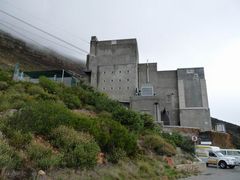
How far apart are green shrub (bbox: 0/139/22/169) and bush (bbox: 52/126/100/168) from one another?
149 centimetres

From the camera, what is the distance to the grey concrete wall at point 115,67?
36.8 metres

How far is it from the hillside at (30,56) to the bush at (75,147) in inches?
1819

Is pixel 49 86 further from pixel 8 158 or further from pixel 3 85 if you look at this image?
pixel 8 158

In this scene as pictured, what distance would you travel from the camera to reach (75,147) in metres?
6.84

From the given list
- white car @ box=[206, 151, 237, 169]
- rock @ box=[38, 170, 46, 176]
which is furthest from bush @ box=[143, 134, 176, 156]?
rock @ box=[38, 170, 46, 176]

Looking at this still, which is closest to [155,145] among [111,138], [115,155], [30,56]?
[111,138]

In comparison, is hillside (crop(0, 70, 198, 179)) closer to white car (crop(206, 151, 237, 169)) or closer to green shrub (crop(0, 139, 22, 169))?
green shrub (crop(0, 139, 22, 169))

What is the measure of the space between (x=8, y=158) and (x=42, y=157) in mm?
1035

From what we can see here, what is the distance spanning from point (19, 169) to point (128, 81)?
32.3 metres

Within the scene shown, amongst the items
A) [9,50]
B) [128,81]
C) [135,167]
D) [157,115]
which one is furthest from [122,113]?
[9,50]

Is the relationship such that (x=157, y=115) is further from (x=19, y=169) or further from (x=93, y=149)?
(x=19, y=169)

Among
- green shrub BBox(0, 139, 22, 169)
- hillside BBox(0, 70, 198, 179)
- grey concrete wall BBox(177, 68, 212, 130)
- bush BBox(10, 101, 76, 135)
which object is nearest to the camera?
green shrub BBox(0, 139, 22, 169)

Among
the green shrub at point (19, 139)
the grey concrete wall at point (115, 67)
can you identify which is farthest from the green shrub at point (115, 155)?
the grey concrete wall at point (115, 67)

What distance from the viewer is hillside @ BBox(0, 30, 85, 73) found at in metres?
53.8
